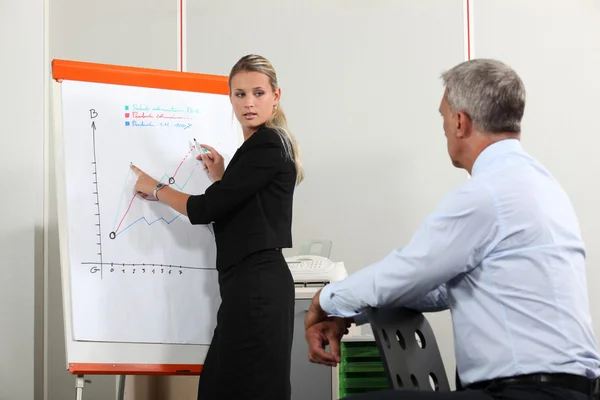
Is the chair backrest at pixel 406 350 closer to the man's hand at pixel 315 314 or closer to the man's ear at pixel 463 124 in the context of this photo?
the man's hand at pixel 315 314

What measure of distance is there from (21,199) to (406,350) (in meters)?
2.50

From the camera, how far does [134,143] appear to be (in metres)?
2.41

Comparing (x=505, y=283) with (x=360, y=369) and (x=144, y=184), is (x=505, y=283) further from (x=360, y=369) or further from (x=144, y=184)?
(x=360, y=369)

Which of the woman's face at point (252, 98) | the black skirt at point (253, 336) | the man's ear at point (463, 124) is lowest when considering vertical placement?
the black skirt at point (253, 336)

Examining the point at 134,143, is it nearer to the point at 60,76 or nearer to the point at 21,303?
the point at 60,76

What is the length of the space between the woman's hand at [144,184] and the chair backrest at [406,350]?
1143mm

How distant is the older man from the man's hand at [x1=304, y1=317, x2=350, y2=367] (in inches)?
4.1

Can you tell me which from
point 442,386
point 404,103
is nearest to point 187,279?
point 442,386

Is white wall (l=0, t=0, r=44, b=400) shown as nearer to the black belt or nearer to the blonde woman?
the blonde woman

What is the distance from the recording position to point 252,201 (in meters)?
2.07

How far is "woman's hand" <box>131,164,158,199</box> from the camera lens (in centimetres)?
233

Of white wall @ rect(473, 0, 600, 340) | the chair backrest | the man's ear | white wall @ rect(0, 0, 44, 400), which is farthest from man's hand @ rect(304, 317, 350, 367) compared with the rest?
white wall @ rect(473, 0, 600, 340)

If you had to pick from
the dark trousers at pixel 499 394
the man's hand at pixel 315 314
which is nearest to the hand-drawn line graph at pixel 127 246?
the man's hand at pixel 315 314

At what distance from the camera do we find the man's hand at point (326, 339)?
4.77ft
